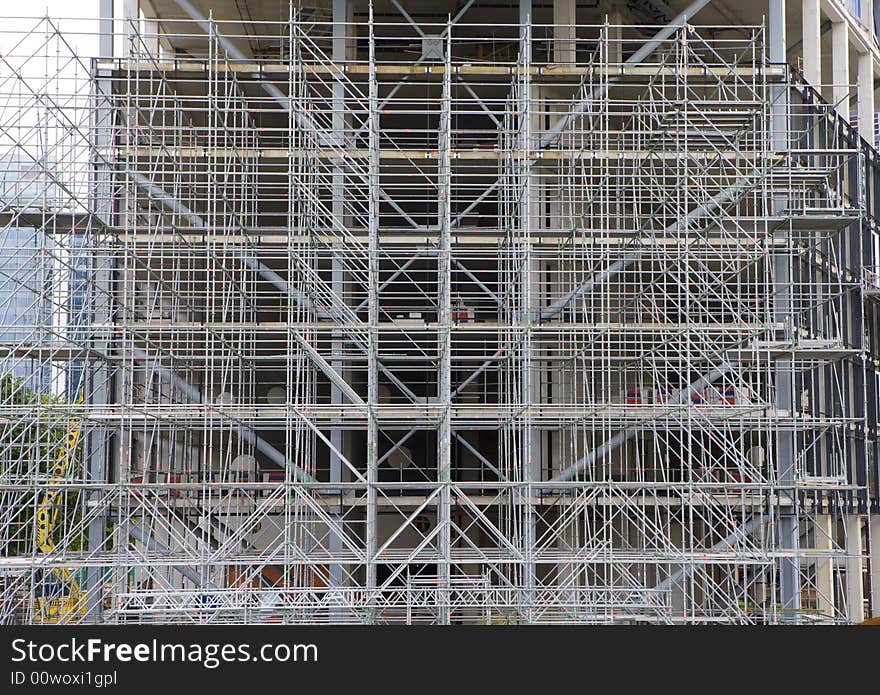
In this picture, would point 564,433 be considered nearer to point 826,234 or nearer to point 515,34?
point 826,234

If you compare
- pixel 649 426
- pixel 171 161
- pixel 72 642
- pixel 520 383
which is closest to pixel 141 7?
pixel 171 161

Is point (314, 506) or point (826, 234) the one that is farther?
point (826, 234)

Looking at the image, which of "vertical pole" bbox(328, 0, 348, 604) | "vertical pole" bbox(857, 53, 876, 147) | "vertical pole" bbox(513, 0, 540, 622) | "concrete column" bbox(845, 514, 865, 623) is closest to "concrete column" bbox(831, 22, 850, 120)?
"vertical pole" bbox(857, 53, 876, 147)

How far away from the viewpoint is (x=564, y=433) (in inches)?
1029

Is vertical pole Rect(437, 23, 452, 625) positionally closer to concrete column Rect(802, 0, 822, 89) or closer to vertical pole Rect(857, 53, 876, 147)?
concrete column Rect(802, 0, 822, 89)

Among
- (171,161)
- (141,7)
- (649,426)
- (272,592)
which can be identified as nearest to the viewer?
(272,592)

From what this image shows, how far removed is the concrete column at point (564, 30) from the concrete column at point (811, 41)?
628 centimetres

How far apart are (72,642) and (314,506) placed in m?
8.17

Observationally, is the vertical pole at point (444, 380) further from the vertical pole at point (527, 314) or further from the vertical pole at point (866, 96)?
the vertical pole at point (866, 96)

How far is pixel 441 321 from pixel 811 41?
1421 cm

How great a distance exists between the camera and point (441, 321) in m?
21.1

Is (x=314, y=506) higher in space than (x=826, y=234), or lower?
lower

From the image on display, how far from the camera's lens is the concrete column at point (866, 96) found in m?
34.5

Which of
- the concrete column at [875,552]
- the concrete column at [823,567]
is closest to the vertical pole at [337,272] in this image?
the concrete column at [823,567]
